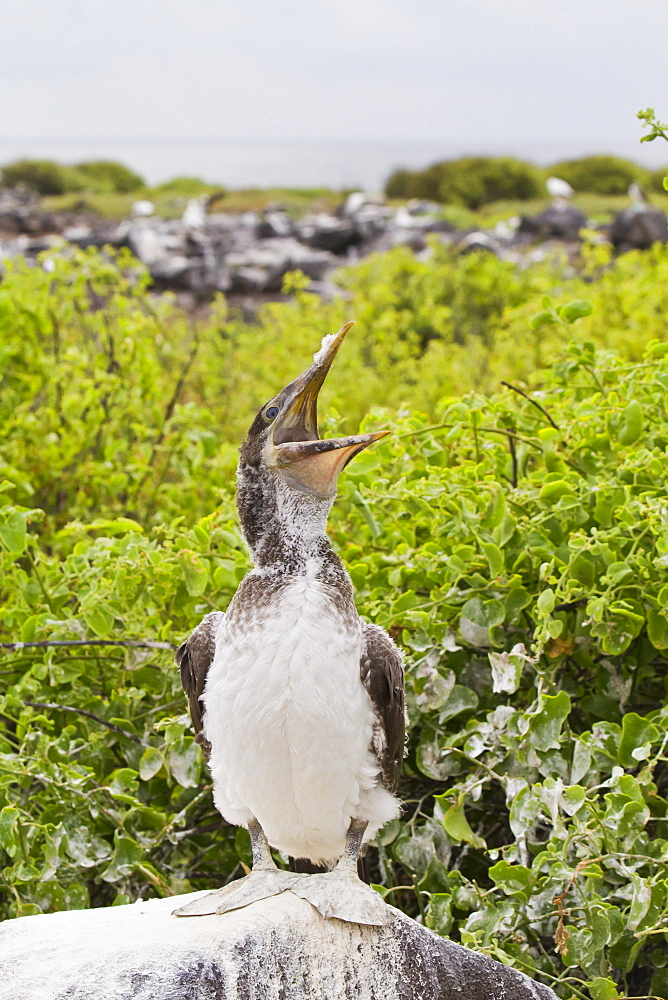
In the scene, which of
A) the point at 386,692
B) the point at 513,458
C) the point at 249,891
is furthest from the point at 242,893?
the point at 513,458

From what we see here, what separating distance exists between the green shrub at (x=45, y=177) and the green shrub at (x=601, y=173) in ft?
65.5

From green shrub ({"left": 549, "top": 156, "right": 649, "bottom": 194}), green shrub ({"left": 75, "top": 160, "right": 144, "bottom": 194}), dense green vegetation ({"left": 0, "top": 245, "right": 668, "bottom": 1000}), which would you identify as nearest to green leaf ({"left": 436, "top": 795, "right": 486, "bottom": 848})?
dense green vegetation ({"left": 0, "top": 245, "right": 668, "bottom": 1000})

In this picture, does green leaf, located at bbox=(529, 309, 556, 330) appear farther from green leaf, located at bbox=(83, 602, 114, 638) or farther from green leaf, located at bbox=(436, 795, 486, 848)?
green leaf, located at bbox=(83, 602, 114, 638)

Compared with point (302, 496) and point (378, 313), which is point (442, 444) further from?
point (378, 313)

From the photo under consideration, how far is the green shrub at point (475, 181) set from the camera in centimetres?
3862

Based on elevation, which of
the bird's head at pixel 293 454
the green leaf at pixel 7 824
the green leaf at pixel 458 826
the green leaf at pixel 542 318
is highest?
the green leaf at pixel 542 318

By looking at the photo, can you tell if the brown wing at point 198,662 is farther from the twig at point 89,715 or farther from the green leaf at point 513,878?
the green leaf at point 513,878

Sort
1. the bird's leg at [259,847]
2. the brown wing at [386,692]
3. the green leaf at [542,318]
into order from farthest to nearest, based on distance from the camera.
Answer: the green leaf at [542,318] → the bird's leg at [259,847] → the brown wing at [386,692]

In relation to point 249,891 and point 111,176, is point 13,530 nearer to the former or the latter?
point 249,891

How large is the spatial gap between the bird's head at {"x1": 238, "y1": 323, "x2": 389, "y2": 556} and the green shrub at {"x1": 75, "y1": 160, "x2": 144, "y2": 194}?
45.1 m

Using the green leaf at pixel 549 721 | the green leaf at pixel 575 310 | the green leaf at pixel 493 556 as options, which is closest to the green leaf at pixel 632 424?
the green leaf at pixel 575 310

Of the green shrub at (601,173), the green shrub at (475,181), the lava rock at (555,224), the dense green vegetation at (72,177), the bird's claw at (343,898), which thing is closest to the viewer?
the bird's claw at (343,898)

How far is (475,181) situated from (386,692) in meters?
38.6

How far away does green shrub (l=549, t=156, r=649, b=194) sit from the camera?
42.2m
